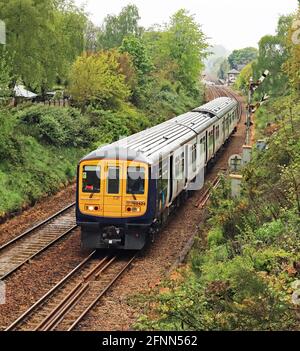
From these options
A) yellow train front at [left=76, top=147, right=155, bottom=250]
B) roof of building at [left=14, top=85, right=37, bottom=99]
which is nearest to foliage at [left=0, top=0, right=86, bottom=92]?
roof of building at [left=14, top=85, right=37, bottom=99]

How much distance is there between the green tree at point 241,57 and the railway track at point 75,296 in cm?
12180

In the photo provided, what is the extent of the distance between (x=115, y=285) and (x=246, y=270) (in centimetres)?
500

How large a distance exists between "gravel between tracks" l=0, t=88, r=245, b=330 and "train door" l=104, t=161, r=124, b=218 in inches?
56.3

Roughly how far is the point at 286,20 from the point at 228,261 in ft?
133

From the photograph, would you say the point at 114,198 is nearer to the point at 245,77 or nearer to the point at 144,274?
the point at 144,274

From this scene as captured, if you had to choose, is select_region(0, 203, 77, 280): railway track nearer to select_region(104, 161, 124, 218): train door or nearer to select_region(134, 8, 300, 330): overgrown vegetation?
select_region(104, 161, 124, 218): train door

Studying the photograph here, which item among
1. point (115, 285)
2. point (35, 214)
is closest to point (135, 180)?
point (115, 285)

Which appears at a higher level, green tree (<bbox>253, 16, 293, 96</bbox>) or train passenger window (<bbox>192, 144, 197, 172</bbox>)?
green tree (<bbox>253, 16, 293, 96</bbox>)

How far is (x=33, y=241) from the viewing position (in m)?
16.6

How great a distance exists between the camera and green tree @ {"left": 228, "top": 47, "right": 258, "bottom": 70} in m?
132

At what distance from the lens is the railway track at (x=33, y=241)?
14523 millimetres

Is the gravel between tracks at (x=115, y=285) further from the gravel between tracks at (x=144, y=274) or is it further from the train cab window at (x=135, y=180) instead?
the train cab window at (x=135, y=180)
